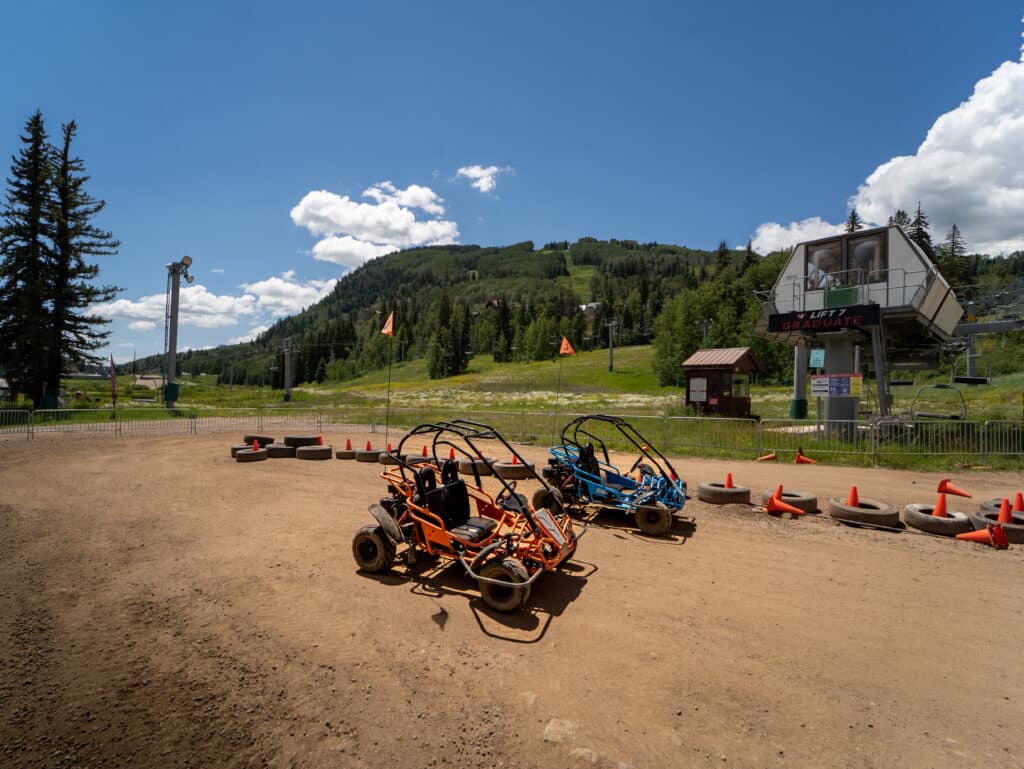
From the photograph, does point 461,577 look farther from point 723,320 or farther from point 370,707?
point 723,320

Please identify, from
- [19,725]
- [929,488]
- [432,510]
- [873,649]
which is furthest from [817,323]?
[19,725]

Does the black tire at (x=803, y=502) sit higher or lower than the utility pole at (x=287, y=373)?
lower

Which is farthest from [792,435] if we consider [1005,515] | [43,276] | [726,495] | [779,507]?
[43,276]

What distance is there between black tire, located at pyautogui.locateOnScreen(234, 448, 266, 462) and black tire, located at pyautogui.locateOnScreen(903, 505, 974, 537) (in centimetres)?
1751

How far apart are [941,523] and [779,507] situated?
258cm

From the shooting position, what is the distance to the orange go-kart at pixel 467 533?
6020 mm

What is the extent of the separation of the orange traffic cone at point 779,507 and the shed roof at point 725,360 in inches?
749

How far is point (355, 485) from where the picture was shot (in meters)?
12.9

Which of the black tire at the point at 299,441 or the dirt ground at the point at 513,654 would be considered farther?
the black tire at the point at 299,441

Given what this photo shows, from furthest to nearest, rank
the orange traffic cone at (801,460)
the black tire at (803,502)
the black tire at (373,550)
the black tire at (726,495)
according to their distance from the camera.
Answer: the orange traffic cone at (801,460) → the black tire at (726,495) → the black tire at (803,502) → the black tire at (373,550)

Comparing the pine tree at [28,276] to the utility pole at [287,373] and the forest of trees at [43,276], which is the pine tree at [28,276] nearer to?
the forest of trees at [43,276]

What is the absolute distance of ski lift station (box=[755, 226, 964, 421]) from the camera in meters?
18.8

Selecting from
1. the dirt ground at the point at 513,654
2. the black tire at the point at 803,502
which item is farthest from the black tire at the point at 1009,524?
the black tire at the point at 803,502

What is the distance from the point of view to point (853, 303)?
64.7 feet
